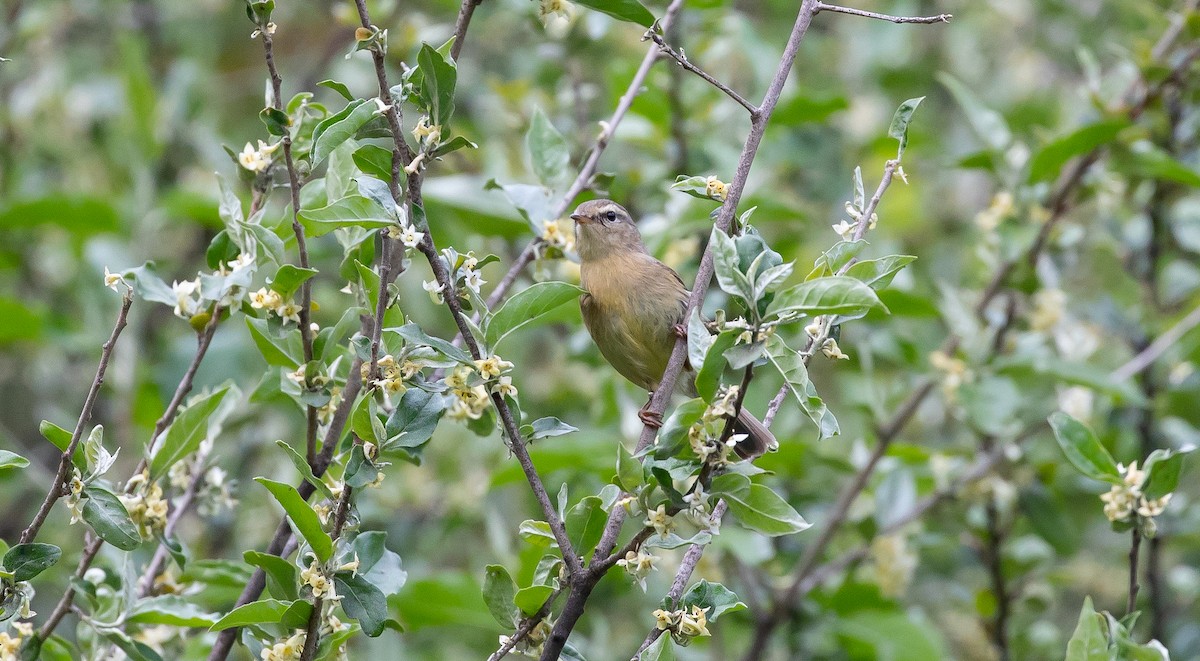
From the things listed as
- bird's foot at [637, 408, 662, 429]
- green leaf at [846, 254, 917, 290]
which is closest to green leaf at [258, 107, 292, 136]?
bird's foot at [637, 408, 662, 429]

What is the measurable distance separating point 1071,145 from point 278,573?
328 centimetres

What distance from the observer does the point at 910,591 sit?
655 centimetres

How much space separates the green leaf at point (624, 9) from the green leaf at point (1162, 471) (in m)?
1.58

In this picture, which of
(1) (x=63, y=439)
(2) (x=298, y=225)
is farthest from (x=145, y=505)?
(2) (x=298, y=225)

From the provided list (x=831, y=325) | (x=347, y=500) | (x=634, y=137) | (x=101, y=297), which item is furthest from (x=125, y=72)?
(x=831, y=325)

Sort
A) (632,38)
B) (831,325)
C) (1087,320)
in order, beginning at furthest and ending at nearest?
(632,38) < (1087,320) < (831,325)

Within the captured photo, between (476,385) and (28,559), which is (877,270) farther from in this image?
(28,559)

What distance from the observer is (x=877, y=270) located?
92.3 inches

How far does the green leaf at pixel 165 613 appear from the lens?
271cm

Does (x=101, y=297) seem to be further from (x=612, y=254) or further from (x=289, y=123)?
(x=289, y=123)

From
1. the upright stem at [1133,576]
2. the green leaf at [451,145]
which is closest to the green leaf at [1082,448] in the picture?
the upright stem at [1133,576]

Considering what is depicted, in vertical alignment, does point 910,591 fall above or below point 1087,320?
below

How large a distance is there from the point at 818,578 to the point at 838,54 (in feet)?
14.5

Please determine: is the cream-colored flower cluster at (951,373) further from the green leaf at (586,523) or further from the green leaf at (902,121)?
the green leaf at (586,523)
